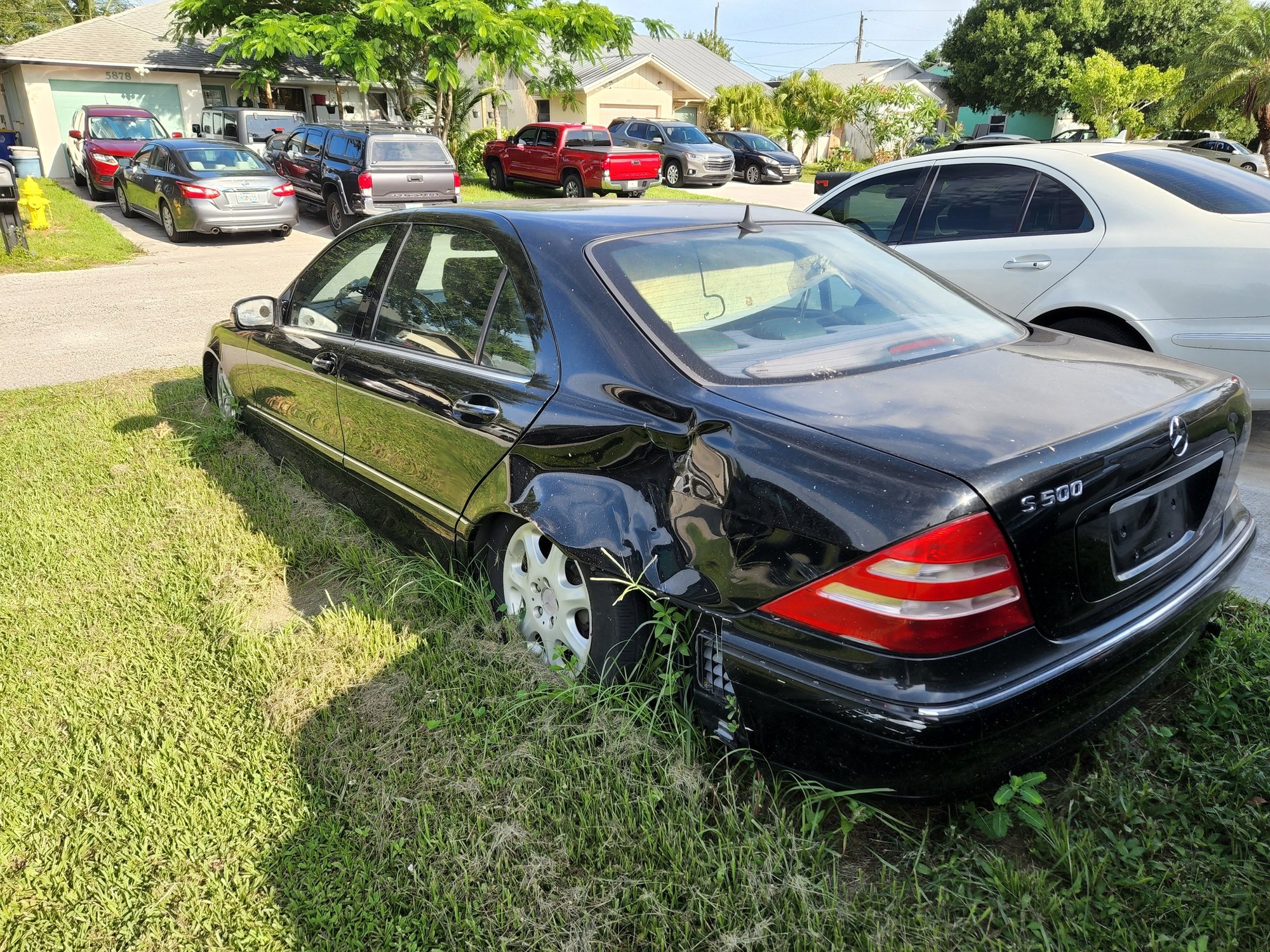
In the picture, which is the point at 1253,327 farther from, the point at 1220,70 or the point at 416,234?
the point at 1220,70

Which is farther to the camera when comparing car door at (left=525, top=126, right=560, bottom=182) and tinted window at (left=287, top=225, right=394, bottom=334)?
car door at (left=525, top=126, right=560, bottom=182)

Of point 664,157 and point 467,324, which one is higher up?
point 467,324

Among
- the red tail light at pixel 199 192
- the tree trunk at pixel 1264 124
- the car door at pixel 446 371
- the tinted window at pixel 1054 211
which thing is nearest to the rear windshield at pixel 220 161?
the red tail light at pixel 199 192

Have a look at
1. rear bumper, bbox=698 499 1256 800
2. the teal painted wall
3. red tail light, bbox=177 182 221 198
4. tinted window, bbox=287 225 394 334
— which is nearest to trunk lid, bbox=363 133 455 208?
red tail light, bbox=177 182 221 198

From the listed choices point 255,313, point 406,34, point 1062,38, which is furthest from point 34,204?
point 1062,38

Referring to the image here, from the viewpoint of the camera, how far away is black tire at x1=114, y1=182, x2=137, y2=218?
56.2 feet

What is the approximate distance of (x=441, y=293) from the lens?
3396 millimetres

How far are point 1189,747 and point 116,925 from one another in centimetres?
288

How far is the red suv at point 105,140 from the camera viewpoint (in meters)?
19.7

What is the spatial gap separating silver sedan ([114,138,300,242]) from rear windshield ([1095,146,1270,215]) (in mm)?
13299

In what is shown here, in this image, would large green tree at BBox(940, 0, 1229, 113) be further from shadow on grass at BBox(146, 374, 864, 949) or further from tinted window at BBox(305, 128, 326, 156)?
shadow on grass at BBox(146, 374, 864, 949)

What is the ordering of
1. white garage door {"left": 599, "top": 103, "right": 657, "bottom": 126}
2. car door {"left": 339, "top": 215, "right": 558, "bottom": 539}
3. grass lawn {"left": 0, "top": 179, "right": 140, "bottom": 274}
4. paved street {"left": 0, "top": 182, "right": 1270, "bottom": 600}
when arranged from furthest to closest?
white garage door {"left": 599, "top": 103, "right": 657, "bottom": 126}
grass lawn {"left": 0, "top": 179, "right": 140, "bottom": 274}
paved street {"left": 0, "top": 182, "right": 1270, "bottom": 600}
car door {"left": 339, "top": 215, "right": 558, "bottom": 539}

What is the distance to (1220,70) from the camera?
27.0 meters

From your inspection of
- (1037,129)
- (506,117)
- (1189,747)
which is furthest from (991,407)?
(1037,129)
